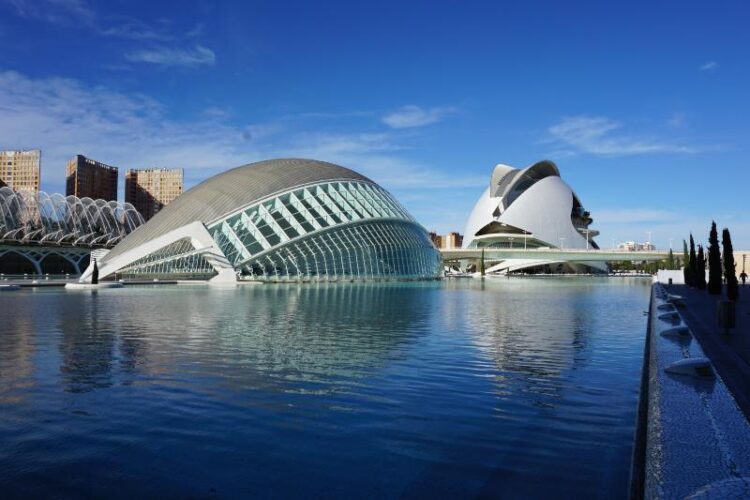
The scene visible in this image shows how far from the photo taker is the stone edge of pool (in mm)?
3951

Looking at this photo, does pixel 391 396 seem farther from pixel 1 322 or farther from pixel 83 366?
pixel 1 322

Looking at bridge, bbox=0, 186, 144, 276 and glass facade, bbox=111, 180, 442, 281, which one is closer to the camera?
glass facade, bbox=111, 180, 442, 281

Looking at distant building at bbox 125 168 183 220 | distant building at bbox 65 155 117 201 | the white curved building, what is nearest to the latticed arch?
distant building at bbox 65 155 117 201

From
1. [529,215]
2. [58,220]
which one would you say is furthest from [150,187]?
[529,215]

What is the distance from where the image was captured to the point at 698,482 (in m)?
4.00

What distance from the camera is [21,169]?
117m

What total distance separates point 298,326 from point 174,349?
16.3 ft

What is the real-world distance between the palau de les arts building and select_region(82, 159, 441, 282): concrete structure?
0.26 feet

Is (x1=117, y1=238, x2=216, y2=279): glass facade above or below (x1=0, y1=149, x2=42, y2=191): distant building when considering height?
below

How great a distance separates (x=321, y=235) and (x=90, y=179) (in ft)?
310

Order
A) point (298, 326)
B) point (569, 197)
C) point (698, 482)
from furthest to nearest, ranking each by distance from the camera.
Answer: point (569, 197) → point (298, 326) → point (698, 482)

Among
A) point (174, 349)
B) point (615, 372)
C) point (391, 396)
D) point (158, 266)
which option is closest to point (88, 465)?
point (391, 396)

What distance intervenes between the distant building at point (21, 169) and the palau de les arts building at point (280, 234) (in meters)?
77.7

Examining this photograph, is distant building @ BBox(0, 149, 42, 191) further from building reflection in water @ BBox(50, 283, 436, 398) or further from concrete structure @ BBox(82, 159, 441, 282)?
building reflection in water @ BBox(50, 283, 436, 398)
